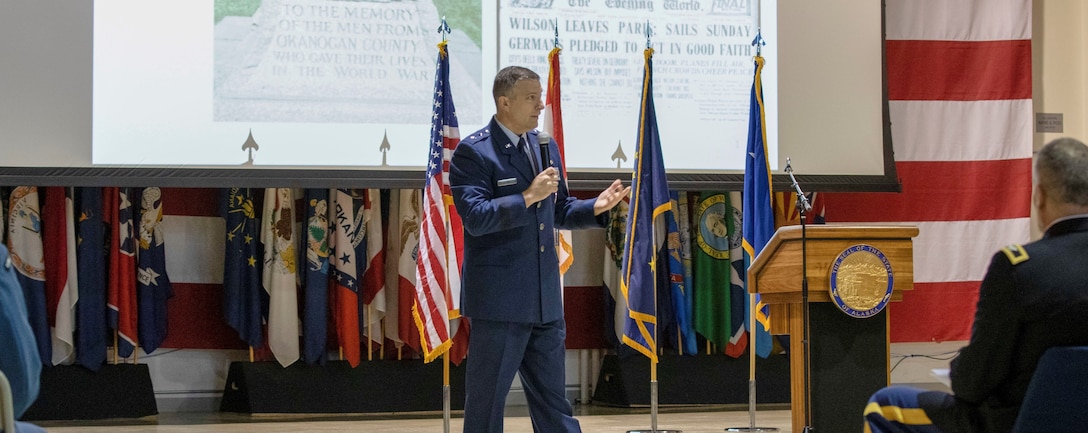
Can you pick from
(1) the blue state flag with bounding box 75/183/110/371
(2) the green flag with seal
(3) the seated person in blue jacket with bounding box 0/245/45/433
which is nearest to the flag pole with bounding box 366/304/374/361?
(1) the blue state flag with bounding box 75/183/110/371

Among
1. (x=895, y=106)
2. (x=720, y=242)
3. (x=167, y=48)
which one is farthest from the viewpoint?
(x=895, y=106)

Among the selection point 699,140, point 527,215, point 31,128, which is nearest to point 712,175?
point 699,140

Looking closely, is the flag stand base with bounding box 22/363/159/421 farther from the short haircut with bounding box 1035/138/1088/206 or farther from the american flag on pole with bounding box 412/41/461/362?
the short haircut with bounding box 1035/138/1088/206

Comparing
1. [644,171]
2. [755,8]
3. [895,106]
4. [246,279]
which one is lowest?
[246,279]

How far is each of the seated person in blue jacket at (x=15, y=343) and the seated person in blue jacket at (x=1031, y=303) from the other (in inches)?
78.1

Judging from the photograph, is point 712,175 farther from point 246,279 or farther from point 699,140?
point 246,279

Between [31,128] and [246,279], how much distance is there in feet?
4.05

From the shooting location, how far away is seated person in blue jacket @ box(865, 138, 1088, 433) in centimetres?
217

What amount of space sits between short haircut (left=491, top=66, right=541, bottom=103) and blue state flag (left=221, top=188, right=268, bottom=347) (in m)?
2.21

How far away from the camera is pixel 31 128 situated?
16.2 feet

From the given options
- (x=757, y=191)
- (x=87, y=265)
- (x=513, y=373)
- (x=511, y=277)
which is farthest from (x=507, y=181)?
(x=87, y=265)

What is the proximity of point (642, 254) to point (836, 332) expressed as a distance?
103 centimetres

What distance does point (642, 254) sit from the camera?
15.3 feet

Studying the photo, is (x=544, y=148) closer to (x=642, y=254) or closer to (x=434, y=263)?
(x=434, y=263)
